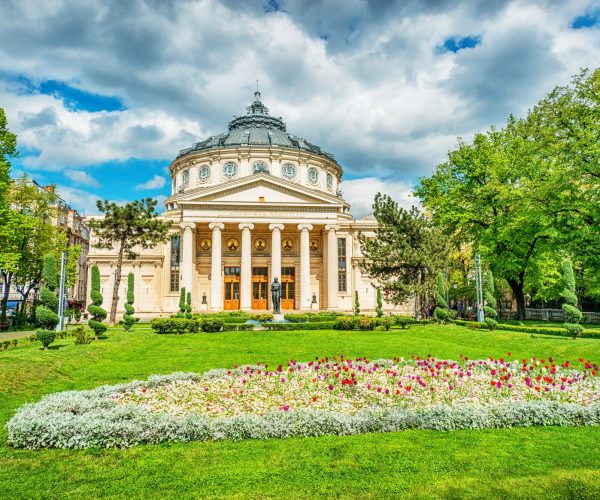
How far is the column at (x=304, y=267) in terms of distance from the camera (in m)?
46.8

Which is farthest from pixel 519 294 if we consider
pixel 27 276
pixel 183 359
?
pixel 27 276

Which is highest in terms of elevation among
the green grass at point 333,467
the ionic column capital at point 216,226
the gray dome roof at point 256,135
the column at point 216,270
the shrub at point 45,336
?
the gray dome roof at point 256,135

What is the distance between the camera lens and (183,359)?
1594 cm

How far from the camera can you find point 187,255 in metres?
46.8

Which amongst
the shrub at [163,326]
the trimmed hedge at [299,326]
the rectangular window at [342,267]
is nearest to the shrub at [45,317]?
the shrub at [163,326]

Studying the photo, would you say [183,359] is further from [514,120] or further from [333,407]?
[514,120]

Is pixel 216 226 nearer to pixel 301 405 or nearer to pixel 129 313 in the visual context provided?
pixel 129 313

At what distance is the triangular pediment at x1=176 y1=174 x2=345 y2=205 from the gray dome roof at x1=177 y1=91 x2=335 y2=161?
11614 mm

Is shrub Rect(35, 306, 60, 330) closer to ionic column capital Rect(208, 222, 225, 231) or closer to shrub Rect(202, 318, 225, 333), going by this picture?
shrub Rect(202, 318, 225, 333)

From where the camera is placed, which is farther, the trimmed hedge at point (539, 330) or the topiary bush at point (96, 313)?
the topiary bush at point (96, 313)

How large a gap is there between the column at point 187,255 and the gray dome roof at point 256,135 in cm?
1567

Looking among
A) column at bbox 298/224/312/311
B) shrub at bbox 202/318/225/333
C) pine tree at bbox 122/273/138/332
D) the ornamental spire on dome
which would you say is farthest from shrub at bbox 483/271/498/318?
the ornamental spire on dome

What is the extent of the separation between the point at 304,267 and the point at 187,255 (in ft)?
39.9

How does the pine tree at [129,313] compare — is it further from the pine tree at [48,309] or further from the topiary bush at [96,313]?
the pine tree at [48,309]
